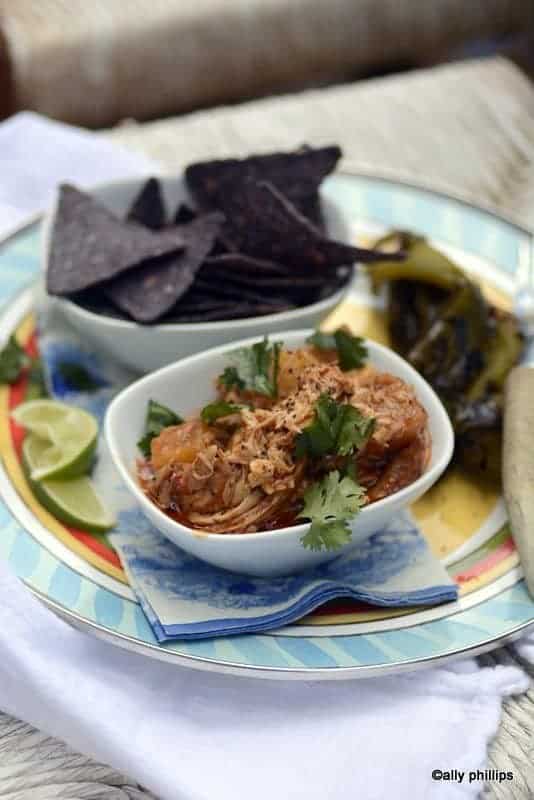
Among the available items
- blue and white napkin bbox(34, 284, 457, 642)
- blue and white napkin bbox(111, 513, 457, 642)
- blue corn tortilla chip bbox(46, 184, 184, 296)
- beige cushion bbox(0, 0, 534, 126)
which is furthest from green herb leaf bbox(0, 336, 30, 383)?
beige cushion bbox(0, 0, 534, 126)

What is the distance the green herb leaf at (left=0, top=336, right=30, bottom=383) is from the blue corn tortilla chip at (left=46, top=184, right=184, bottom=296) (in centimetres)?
13

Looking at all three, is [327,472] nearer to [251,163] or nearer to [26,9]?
[251,163]

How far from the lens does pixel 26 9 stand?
2.95 meters

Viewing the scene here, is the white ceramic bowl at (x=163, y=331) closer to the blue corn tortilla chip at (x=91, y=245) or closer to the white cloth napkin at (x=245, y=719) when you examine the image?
the blue corn tortilla chip at (x=91, y=245)

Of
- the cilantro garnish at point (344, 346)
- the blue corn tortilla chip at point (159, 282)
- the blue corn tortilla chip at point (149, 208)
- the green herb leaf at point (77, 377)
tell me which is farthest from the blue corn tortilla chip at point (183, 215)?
the cilantro garnish at point (344, 346)

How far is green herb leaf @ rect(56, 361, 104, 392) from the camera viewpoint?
Result: 5.47ft

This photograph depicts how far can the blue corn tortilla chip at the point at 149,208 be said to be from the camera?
5.85 feet

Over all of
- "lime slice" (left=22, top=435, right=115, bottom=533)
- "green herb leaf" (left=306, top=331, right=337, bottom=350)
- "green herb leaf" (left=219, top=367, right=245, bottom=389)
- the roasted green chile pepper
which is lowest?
"lime slice" (left=22, top=435, right=115, bottom=533)

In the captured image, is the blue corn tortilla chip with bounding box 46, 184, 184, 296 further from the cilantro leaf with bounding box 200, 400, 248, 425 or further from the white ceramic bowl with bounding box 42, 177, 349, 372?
the cilantro leaf with bounding box 200, 400, 248, 425

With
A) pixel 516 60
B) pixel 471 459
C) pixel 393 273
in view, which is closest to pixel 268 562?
pixel 471 459

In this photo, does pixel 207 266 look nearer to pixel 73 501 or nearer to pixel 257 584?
pixel 73 501

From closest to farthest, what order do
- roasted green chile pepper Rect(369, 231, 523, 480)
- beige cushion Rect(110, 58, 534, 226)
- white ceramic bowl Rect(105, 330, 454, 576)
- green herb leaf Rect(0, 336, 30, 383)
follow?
1. white ceramic bowl Rect(105, 330, 454, 576)
2. roasted green chile pepper Rect(369, 231, 523, 480)
3. green herb leaf Rect(0, 336, 30, 383)
4. beige cushion Rect(110, 58, 534, 226)

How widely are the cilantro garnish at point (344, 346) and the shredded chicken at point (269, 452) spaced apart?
0.26 ft

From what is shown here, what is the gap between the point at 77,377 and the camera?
167 centimetres
